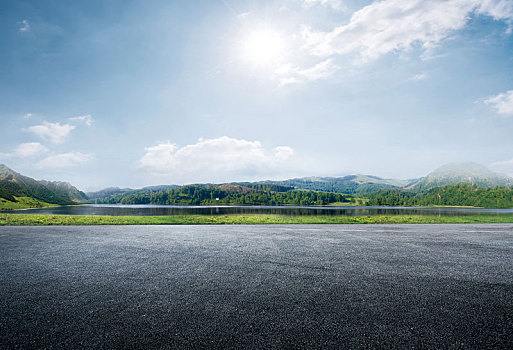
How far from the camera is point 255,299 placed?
16.0ft

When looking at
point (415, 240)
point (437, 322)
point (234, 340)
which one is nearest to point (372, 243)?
point (415, 240)

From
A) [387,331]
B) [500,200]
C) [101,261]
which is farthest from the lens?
[500,200]

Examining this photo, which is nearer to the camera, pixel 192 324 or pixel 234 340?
pixel 234 340

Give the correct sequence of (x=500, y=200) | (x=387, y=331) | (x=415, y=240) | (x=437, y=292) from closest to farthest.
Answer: (x=387, y=331)
(x=437, y=292)
(x=415, y=240)
(x=500, y=200)

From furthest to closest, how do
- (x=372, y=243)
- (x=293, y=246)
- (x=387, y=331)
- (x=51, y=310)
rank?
(x=372, y=243), (x=293, y=246), (x=51, y=310), (x=387, y=331)

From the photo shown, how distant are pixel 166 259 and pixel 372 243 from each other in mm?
8106

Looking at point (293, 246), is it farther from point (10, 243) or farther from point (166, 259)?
point (10, 243)

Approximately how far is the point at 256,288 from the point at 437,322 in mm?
3143

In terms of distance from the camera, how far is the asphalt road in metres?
3.59

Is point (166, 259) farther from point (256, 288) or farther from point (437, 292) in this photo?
A: point (437, 292)

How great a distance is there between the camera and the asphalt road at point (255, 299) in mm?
3588

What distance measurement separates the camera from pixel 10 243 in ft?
34.8

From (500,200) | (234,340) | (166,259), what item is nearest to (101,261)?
(166,259)

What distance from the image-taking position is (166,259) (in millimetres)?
8008
